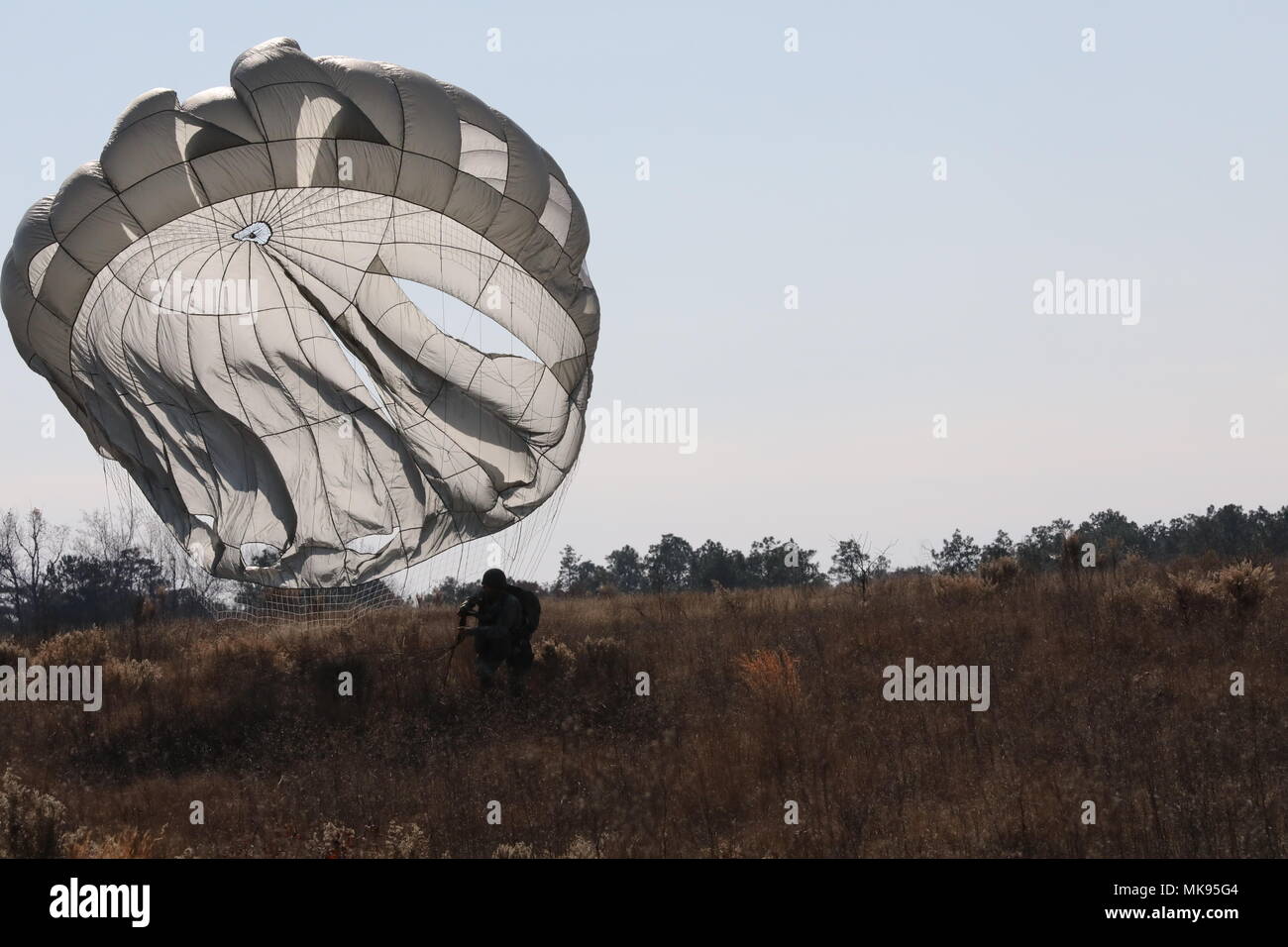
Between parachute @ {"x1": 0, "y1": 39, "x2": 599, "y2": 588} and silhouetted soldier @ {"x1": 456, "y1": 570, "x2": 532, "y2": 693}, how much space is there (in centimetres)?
298

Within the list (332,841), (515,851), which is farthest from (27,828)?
(515,851)

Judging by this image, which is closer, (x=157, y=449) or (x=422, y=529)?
(x=157, y=449)

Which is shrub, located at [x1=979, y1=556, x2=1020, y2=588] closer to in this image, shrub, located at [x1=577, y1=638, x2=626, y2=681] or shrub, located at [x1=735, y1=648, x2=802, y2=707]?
shrub, located at [x1=735, y1=648, x2=802, y2=707]

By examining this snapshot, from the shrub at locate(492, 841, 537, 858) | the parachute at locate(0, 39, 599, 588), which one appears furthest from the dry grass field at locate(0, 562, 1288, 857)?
the parachute at locate(0, 39, 599, 588)

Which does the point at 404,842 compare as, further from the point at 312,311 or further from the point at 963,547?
the point at 963,547

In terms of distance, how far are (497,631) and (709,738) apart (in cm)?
349

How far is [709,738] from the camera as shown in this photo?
42.1ft

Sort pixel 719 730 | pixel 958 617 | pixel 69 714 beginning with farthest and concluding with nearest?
pixel 958 617
pixel 69 714
pixel 719 730

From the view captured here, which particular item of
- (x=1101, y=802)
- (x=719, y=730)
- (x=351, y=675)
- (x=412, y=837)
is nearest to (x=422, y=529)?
(x=351, y=675)

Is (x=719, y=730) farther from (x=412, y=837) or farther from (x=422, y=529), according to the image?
(x=422, y=529)

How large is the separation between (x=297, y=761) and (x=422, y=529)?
5.23 meters

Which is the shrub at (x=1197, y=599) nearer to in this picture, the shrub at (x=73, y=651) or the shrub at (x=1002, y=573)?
the shrub at (x=1002, y=573)

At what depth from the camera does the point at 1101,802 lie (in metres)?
10.2
